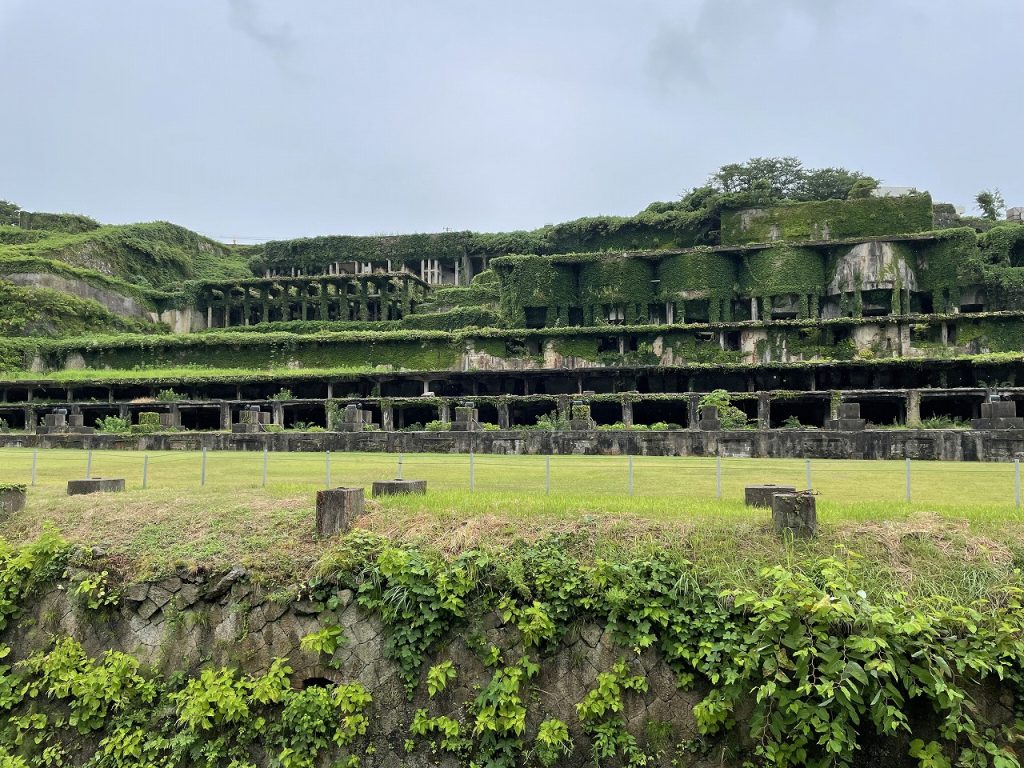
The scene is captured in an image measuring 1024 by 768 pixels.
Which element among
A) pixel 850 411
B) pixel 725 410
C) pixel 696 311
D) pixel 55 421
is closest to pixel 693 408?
pixel 725 410

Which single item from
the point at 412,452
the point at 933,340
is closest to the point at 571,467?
the point at 412,452

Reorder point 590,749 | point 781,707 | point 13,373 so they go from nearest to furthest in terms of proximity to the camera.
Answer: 1. point 781,707
2. point 590,749
3. point 13,373

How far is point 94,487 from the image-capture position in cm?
1386

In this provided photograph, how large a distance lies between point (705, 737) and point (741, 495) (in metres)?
6.15

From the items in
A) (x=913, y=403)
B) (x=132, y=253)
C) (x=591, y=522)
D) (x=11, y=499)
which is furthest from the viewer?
(x=132, y=253)

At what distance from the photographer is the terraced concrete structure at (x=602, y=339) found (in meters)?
37.1

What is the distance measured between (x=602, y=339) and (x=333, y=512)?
38.7m

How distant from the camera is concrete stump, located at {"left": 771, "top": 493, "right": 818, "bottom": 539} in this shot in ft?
30.3

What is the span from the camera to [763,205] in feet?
184

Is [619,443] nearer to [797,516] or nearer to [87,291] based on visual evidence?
[797,516]

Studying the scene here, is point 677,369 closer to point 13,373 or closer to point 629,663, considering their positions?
point 629,663

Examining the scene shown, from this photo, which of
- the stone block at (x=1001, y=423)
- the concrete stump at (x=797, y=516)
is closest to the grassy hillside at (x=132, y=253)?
the concrete stump at (x=797, y=516)

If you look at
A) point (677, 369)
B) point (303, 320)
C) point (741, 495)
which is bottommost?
point (741, 495)

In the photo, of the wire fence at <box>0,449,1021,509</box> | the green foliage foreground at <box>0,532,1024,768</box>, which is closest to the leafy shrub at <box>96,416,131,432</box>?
the wire fence at <box>0,449,1021,509</box>
